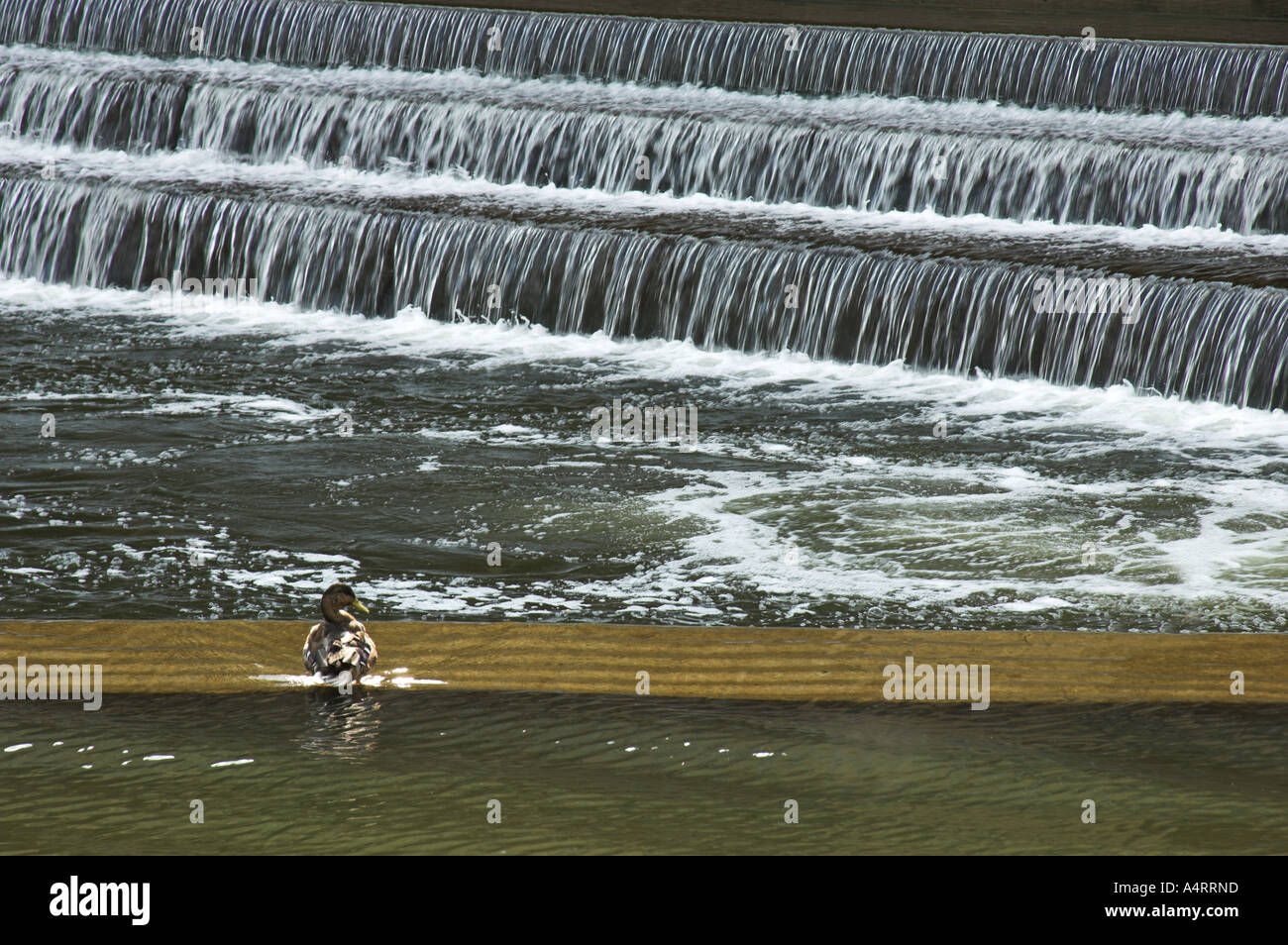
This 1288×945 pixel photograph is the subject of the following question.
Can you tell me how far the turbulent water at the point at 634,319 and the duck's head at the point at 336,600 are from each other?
1.31m

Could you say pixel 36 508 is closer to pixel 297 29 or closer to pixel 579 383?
pixel 579 383

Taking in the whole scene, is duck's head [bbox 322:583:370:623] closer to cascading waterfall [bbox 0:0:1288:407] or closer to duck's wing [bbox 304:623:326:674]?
duck's wing [bbox 304:623:326:674]

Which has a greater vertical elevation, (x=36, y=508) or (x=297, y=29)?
(x=297, y=29)

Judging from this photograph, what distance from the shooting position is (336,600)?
17.8ft

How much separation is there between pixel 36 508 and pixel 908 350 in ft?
18.0

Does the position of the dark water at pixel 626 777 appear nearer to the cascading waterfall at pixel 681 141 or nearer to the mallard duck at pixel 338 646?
the mallard duck at pixel 338 646

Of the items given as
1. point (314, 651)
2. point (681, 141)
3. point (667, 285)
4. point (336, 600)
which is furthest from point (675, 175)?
point (314, 651)

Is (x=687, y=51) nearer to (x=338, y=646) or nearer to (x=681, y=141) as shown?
(x=681, y=141)

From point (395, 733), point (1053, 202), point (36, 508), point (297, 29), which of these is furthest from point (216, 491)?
point (297, 29)

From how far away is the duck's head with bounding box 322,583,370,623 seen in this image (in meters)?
5.39

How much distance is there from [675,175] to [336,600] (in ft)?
32.4

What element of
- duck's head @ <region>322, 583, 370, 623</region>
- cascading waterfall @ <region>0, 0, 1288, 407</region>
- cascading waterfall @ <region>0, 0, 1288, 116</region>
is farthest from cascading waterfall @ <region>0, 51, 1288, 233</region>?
duck's head @ <region>322, 583, 370, 623</region>
